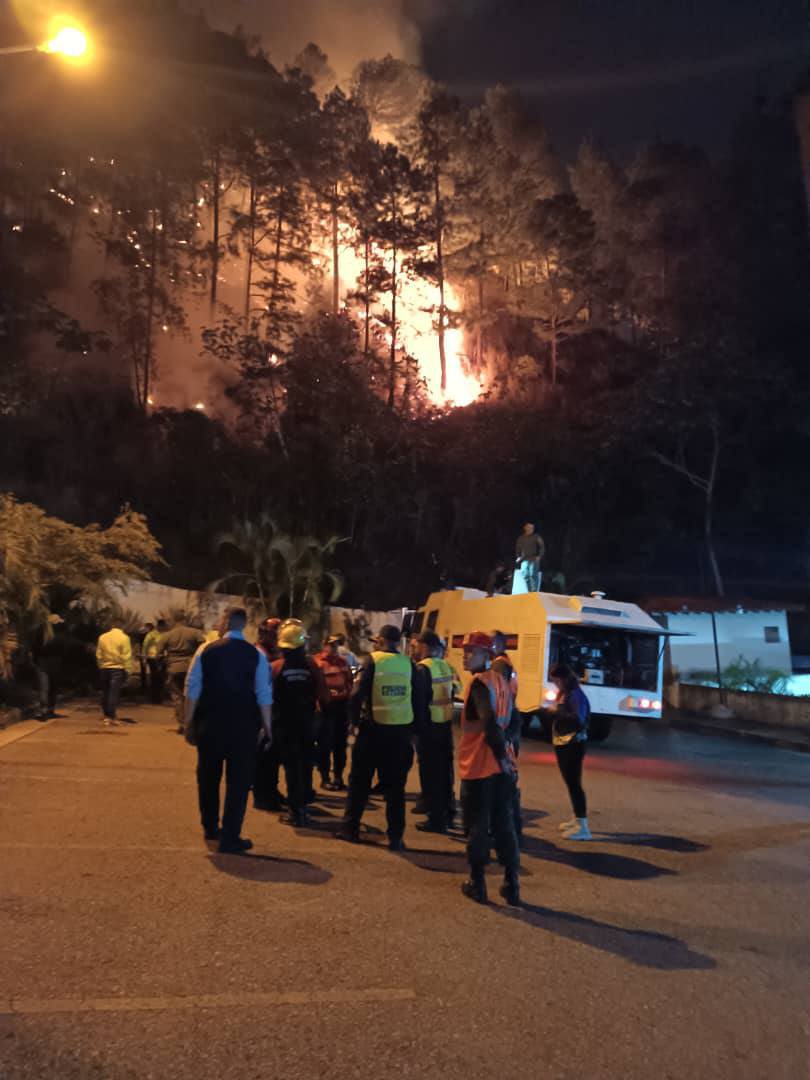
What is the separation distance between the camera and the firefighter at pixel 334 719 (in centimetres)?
959

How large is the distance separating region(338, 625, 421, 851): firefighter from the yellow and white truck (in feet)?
26.2

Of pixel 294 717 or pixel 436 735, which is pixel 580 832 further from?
pixel 294 717

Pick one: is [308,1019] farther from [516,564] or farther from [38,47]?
[516,564]

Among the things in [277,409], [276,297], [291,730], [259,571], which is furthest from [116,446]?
[291,730]

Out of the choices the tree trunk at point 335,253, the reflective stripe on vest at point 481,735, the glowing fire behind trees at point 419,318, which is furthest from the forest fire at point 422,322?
the reflective stripe on vest at point 481,735

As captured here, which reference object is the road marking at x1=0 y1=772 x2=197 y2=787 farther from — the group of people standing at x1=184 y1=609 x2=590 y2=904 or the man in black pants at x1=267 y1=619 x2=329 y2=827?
the man in black pants at x1=267 y1=619 x2=329 y2=827

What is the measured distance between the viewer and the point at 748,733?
1758cm

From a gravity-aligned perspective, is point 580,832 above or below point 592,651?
below

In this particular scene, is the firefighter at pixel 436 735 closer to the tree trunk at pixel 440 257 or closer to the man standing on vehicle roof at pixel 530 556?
the man standing on vehicle roof at pixel 530 556

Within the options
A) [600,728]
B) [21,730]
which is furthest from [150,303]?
[600,728]

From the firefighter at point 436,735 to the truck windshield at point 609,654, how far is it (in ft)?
24.2

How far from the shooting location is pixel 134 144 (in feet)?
150

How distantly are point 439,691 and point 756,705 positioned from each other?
14177 millimetres

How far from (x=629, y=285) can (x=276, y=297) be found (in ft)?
66.1
